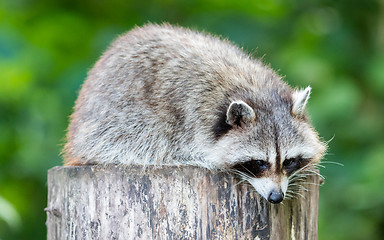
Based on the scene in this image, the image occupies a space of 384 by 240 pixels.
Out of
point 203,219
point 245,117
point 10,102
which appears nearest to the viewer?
point 203,219

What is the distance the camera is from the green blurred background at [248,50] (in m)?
8.26

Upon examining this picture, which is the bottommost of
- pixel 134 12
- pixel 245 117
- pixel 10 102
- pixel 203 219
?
pixel 203 219

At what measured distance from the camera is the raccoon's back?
5414 millimetres

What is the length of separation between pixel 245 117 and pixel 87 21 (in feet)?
15.8

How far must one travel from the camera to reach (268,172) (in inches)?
194

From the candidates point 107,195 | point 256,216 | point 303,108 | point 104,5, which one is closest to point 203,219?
point 256,216

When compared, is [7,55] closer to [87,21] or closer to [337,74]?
[87,21]

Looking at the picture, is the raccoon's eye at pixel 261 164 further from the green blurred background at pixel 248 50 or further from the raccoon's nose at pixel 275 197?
the green blurred background at pixel 248 50

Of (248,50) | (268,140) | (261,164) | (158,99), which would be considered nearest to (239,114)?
(268,140)

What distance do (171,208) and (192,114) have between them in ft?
4.64

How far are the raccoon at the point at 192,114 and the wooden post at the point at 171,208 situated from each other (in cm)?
46

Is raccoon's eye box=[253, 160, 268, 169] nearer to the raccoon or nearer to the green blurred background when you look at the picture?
the raccoon

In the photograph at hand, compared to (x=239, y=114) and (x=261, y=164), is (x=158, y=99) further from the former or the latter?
(x=261, y=164)

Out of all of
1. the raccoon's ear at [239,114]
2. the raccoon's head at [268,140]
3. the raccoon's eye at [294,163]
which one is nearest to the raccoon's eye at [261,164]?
the raccoon's head at [268,140]
